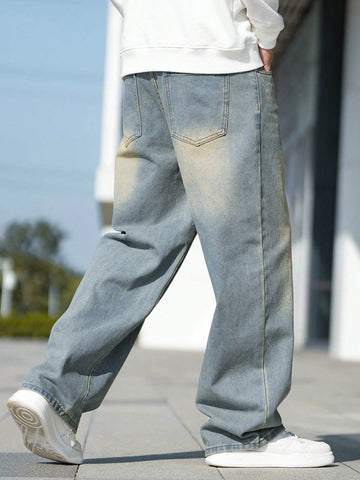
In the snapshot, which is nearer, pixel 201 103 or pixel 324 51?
pixel 201 103

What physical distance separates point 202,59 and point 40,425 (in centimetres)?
106

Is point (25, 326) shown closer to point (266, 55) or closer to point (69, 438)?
point (69, 438)

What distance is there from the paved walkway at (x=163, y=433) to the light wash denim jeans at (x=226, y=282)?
0.48ft

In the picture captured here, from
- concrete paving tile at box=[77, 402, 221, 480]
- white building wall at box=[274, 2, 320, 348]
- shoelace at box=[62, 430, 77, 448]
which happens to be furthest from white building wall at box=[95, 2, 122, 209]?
shoelace at box=[62, 430, 77, 448]

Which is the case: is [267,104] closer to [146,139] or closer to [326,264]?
[146,139]

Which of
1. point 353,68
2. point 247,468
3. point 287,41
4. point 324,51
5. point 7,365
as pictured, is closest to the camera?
point 247,468

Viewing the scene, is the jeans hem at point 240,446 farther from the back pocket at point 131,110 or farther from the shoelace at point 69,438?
the back pocket at point 131,110

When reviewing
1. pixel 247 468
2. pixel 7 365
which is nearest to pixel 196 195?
pixel 247 468

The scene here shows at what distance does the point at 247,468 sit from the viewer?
2121 millimetres

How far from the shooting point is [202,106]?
214 cm

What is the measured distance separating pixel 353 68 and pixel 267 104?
26.9 feet

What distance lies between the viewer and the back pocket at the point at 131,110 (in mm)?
2256

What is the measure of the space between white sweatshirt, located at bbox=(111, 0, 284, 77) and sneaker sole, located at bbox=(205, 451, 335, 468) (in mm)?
1047

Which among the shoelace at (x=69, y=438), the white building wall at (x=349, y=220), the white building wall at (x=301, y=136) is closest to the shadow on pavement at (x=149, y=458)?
the shoelace at (x=69, y=438)
